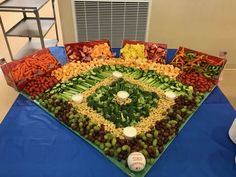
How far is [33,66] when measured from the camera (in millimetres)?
1552

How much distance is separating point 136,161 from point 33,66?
99cm

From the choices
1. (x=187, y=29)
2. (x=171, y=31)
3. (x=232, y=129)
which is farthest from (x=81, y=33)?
(x=232, y=129)

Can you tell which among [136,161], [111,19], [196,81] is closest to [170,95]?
[196,81]

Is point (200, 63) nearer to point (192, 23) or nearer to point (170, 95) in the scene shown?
point (170, 95)

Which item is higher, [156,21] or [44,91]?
[156,21]

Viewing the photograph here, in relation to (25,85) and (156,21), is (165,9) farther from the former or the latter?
(25,85)

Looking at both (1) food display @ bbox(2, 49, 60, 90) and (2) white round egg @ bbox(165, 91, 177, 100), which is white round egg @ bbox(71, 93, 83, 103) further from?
(2) white round egg @ bbox(165, 91, 177, 100)

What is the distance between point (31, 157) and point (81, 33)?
156cm

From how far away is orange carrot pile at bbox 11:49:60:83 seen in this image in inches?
57.8

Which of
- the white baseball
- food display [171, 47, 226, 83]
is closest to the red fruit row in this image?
food display [171, 47, 226, 83]

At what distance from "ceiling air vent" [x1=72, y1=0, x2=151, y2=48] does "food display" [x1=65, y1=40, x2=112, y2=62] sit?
55 cm

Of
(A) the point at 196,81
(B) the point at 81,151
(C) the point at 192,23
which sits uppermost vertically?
(C) the point at 192,23

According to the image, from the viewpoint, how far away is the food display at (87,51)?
1.73 meters

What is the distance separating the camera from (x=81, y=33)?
2.34 meters
